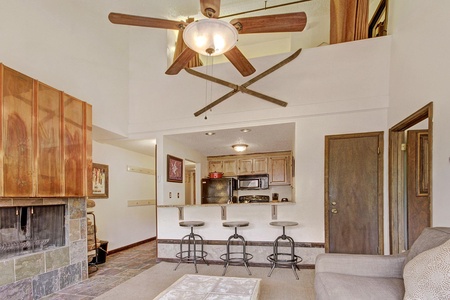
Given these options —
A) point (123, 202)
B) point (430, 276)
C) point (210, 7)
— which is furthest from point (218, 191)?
point (430, 276)

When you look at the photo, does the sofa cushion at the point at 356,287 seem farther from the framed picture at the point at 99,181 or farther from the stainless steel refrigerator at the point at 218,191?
the stainless steel refrigerator at the point at 218,191

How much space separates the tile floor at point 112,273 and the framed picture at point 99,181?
3.87 feet

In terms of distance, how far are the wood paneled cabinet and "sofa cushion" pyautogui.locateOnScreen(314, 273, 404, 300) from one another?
297 centimetres

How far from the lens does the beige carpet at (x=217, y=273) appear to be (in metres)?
3.17

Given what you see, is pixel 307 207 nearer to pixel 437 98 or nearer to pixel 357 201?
pixel 357 201

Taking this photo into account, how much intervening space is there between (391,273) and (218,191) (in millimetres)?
4689

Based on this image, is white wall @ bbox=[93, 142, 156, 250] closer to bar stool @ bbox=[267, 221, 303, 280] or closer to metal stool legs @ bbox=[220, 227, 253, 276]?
metal stool legs @ bbox=[220, 227, 253, 276]

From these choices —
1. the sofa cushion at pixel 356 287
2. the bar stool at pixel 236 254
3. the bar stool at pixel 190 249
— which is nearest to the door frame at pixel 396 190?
the sofa cushion at pixel 356 287

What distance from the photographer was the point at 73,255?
367 cm

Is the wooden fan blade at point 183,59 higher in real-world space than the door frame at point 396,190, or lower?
higher

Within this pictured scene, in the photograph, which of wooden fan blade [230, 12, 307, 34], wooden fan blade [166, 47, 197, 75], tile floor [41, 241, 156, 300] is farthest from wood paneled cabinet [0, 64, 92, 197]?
wooden fan blade [230, 12, 307, 34]

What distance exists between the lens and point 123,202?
596cm

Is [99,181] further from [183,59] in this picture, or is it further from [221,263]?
[183,59]

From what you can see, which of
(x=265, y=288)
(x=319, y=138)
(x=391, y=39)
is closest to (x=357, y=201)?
(x=319, y=138)
